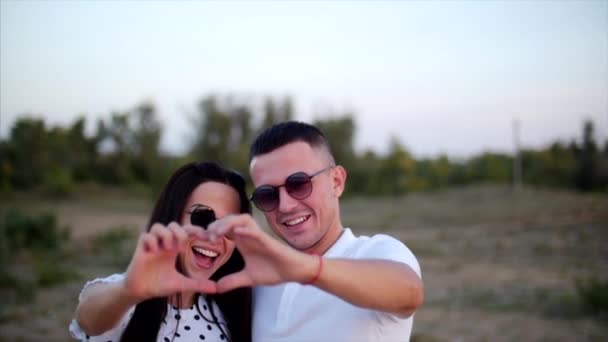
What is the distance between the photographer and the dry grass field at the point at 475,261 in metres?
6.98

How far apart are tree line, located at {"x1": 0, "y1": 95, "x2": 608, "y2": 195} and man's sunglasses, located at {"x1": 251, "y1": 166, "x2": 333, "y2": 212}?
77.1ft

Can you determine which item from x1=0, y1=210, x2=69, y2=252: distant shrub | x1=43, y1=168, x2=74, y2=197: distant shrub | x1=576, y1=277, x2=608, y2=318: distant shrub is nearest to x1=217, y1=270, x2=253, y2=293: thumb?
x1=576, y1=277, x2=608, y2=318: distant shrub

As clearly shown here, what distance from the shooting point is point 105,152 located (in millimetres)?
35312

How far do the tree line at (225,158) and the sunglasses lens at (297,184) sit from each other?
23565 millimetres

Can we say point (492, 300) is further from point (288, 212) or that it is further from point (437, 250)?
point (288, 212)

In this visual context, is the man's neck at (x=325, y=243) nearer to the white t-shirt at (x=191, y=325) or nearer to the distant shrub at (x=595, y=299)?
the white t-shirt at (x=191, y=325)

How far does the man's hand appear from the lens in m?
1.35

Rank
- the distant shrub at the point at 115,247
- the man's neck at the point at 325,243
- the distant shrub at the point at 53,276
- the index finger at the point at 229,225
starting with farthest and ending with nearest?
the distant shrub at the point at 115,247, the distant shrub at the point at 53,276, the man's neck at the point at 325,243, the index finger at the point at 229,225

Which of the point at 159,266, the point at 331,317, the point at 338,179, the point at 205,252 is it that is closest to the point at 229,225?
the point at 159,266

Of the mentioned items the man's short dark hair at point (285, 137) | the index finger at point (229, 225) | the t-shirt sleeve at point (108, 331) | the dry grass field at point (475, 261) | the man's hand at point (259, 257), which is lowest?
the dry grass field at point (475, 261)

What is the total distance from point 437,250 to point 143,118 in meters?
29.7

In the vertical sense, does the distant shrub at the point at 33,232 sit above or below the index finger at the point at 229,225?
below

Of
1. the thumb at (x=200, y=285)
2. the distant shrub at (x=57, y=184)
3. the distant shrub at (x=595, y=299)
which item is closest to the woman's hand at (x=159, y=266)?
the thumb at (x=200, y=285)

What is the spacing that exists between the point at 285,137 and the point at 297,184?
0.22 m
